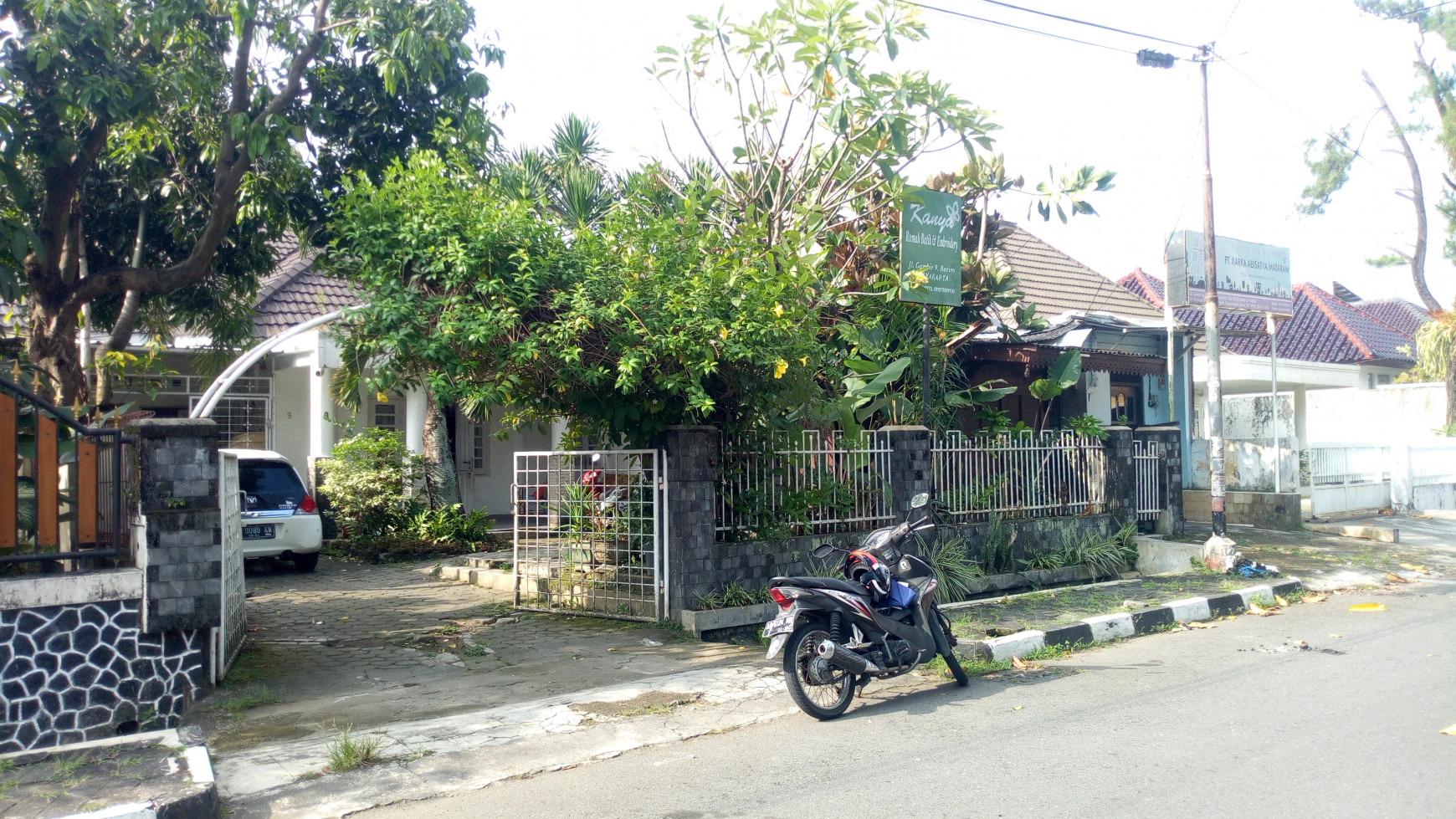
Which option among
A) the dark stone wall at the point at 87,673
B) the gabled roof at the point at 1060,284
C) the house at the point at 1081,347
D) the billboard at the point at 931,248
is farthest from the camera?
the gabled roof at the point at 1060,284

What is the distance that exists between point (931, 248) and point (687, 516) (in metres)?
4.10

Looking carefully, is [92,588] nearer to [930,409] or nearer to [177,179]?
[177,179]

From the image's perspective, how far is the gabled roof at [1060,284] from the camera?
61.4ft

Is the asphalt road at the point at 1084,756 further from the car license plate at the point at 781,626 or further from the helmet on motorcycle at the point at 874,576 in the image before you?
the helmet on motorcycle at the point at 874,576

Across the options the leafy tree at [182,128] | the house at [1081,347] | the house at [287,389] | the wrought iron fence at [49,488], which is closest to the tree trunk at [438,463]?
the house at [287,389]

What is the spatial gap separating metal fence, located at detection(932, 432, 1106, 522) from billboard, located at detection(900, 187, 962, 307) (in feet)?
5.63

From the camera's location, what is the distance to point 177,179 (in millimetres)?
9562

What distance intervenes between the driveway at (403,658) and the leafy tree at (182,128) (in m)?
2.84

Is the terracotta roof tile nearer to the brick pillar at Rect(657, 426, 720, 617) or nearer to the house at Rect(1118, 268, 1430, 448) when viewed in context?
the house at Rect(1118, 268, 1430, 448)

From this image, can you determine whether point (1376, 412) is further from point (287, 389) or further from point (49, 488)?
point (49, 488)

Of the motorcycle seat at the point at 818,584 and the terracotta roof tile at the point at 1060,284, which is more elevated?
the terracotta roof tile at the point at 1060,284

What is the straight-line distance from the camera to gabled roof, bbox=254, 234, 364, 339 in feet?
47.8

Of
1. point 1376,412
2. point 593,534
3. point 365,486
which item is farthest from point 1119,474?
point 1376,412

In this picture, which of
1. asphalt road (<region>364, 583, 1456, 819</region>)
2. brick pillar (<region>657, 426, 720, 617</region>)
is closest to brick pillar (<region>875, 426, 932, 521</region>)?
brick pillar (<region>657, 426, 720, 617</region>)
